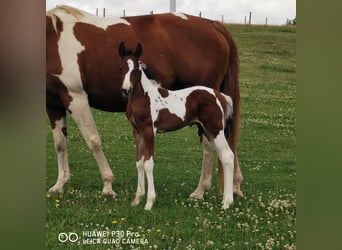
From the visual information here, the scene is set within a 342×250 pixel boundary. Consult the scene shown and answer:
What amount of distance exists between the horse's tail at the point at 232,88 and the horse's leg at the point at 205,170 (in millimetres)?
99

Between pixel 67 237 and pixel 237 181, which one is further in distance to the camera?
pixel 237 181

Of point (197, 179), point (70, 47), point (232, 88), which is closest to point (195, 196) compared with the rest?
point (197, 179)

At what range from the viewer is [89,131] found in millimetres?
6059

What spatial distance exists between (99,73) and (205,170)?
1253 mm

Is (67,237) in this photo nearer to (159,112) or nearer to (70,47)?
(159,112)

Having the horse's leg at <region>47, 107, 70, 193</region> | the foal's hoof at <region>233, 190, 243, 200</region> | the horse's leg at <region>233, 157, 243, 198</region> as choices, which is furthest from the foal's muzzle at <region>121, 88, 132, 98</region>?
the foal's hoof at <region>233, 190, 243, 200</region>

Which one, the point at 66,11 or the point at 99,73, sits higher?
the point at 66,11

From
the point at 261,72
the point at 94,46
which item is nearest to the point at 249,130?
the point at 261,72

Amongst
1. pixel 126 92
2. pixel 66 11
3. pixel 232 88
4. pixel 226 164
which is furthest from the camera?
pixel 232 88

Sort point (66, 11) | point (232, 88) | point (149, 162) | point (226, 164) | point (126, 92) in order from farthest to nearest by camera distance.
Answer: point (232, 88)
point (66, 11)
point (226, 164)
point (149, 162)
point (126, 92)

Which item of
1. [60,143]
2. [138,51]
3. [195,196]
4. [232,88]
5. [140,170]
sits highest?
[138,51]
